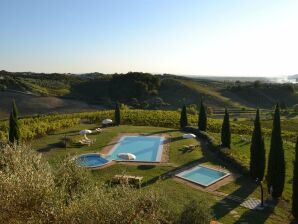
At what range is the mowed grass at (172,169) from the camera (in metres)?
16.9

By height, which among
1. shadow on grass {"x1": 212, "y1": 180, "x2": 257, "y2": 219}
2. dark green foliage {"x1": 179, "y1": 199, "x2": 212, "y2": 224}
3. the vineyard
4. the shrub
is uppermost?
the shrub

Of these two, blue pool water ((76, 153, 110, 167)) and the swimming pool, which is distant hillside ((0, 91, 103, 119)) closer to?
blue pool water ((76, 153, 110, 167))

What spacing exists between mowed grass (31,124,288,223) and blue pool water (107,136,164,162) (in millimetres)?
1254

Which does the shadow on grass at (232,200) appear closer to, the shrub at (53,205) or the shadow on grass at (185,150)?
the shrub at (53,205)

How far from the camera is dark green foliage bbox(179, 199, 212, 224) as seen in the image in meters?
12.2

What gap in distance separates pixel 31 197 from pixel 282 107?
233ft

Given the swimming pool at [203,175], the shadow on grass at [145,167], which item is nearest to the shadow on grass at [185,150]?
the swimming pool at [203,175]

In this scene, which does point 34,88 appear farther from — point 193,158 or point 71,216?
point 71,216

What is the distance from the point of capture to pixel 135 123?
43594 millimetres

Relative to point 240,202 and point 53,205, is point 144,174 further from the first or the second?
point 53,205

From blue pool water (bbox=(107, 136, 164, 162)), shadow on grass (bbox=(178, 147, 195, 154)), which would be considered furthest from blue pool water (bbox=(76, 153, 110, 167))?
shadow on grass (bbox=(178, 147, 195, 154))

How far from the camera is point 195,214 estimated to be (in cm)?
1228

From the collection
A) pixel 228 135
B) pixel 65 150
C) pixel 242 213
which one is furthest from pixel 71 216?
pixel 228 135

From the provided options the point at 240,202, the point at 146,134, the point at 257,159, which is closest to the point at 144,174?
the point at 240,202
